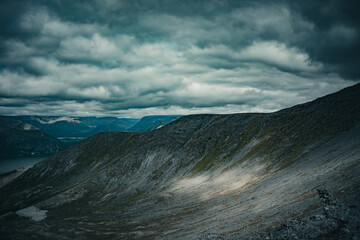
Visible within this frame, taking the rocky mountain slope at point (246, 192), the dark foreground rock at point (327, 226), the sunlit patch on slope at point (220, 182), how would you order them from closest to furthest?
the dark foreground rock at point (327, 226) → the rocky mountain slope at point (246, 192) → the sunlit patch on slope at point (220, 182)

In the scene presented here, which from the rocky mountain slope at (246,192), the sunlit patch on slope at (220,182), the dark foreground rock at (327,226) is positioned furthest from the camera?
the sunlit patch on slope at (220,182)

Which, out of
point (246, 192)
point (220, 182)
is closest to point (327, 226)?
point (246, 192)

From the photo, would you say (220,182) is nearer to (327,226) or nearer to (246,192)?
(246,192)

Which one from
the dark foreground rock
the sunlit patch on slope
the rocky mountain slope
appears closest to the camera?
the dark foreground rock

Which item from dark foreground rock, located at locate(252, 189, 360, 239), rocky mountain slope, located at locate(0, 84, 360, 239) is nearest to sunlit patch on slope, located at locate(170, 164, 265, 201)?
rocky mountain slope, located at locate(0, 84, 360, 239)

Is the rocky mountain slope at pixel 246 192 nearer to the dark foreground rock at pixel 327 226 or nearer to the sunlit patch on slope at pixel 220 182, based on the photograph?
the dark foreground rock at pixel 327 226

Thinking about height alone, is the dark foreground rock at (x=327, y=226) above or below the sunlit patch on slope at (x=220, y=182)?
above

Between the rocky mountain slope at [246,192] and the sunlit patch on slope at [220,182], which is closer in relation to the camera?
the rocky mountain slope at [246,192]

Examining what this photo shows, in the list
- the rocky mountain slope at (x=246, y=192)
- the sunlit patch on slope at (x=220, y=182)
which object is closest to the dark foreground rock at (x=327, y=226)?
the rocky mountain slope at (x=246, y=192)

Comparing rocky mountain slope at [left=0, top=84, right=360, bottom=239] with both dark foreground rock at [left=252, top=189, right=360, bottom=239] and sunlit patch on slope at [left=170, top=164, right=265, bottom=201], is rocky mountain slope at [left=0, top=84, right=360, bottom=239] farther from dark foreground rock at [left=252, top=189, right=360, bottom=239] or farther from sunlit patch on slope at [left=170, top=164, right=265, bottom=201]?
sunlit patch on slope at [left=170, top=164, right=265, bottom=201]

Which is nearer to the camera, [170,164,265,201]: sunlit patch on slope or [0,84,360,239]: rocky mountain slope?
[0,84,360,239]: rocky mountain slope
